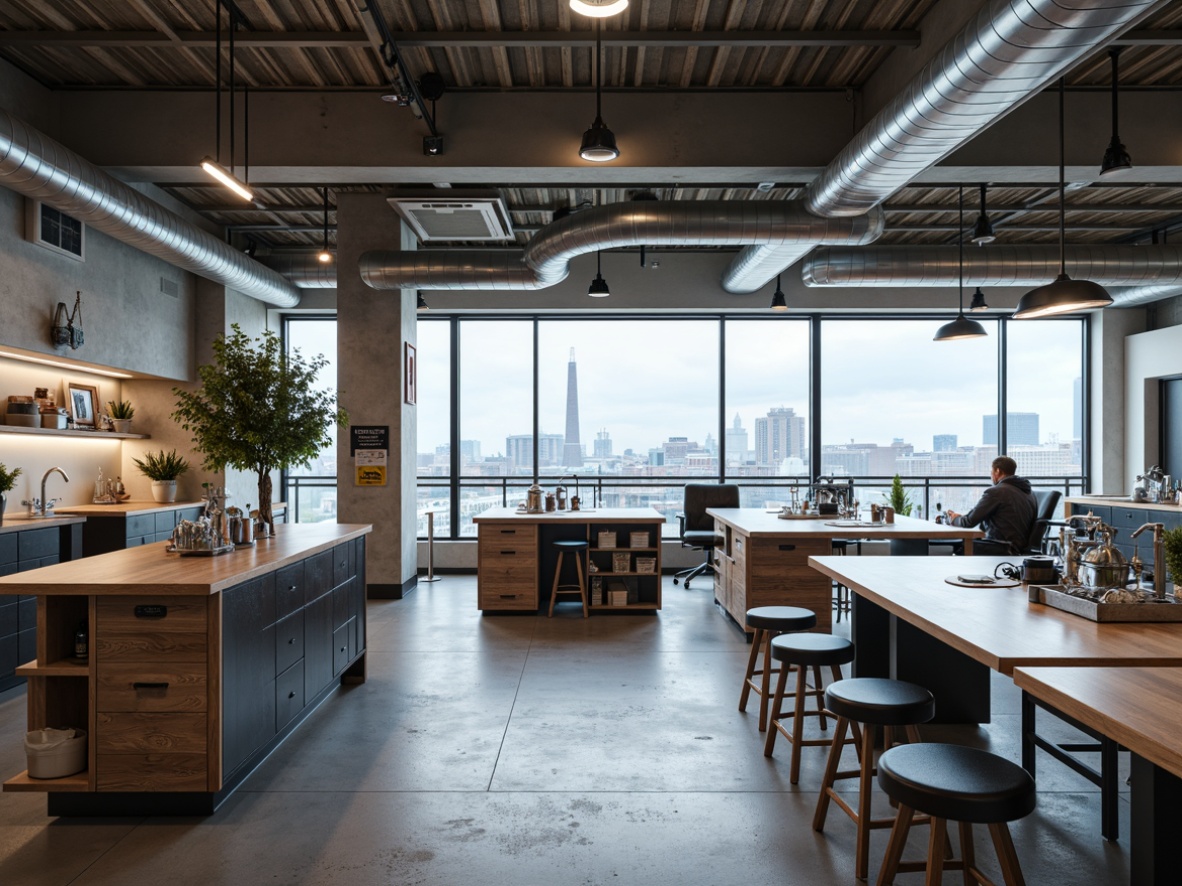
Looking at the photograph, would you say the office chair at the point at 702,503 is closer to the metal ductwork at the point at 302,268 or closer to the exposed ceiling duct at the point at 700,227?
the exposed ceiling duct at the point at 700,227

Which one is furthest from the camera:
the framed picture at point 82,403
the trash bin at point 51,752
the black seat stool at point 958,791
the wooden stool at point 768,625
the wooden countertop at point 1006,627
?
the framed picture at point 82,403

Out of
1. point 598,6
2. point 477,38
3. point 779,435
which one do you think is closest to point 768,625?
point 598,6

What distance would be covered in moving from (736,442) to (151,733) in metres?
7.91

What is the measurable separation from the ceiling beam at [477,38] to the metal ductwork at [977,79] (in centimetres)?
67

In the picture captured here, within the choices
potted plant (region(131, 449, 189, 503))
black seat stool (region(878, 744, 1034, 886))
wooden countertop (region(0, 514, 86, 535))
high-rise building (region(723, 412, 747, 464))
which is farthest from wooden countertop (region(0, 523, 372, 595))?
high-rise building (region(723, 412, 747, 464))

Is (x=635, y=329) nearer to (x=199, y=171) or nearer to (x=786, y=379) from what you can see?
(x=786, y=379)

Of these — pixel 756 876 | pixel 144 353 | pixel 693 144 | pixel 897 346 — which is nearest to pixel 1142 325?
pixel 897 346

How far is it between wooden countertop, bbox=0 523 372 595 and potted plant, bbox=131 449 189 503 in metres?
3.85

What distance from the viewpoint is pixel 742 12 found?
4449 millimetres

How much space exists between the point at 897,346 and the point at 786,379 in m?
1.53

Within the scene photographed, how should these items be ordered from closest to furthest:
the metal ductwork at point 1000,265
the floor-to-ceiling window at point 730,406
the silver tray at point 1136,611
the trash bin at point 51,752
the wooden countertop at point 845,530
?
1. the silver tray at point 1136,611
2. the trash bin at point 51,752
3. the wooden countertop at point 845,530
4. the metal ductwork at point 1000,265
5. the floor-to-ceiling window at point 730,406

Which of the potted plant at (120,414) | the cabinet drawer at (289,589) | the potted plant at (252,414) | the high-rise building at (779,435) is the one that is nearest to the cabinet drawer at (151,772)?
the cabinet drawer at (289,589)

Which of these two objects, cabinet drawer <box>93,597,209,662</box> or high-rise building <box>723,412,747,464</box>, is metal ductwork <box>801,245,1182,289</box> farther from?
cabinet drawer <box>93,597,209,662</box>

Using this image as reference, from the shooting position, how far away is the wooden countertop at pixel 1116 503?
7.52 m
